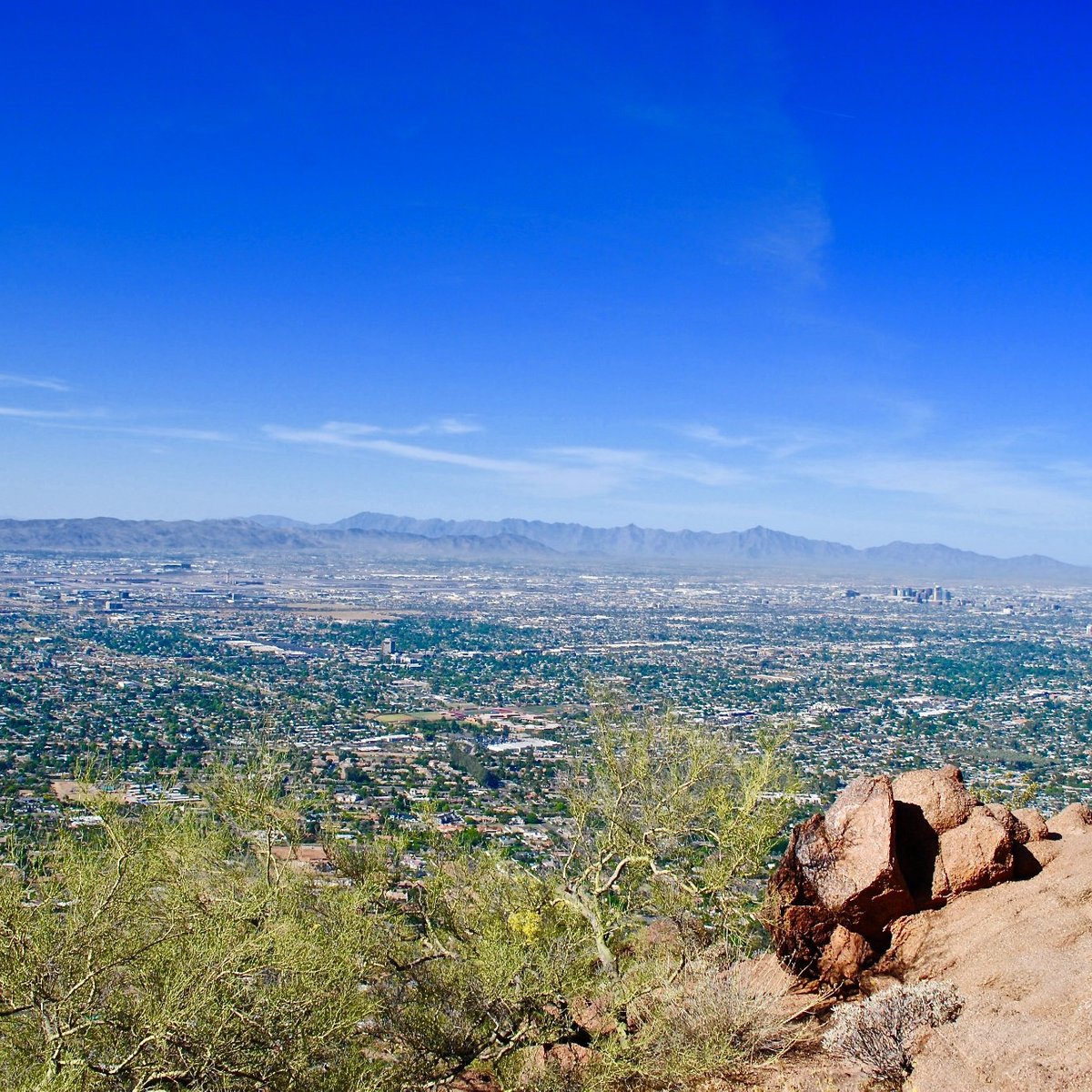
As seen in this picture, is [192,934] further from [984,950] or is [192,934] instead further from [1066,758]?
[1066,758]

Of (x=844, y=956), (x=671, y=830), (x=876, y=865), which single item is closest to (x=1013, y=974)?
(x=876, y=865)

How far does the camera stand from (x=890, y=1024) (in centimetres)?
803

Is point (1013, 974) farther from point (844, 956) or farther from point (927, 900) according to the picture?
point (844, 956)

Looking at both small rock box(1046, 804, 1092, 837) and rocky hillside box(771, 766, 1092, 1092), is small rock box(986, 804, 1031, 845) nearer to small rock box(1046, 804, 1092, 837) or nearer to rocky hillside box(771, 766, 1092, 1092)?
rocky hillside box(771, 766, 1092, 1092)

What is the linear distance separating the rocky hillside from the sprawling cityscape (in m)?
1.61

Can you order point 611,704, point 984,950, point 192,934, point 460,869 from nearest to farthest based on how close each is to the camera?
1. point 192,934
2. point 984,950
3. point 460,869
4. point 611,704

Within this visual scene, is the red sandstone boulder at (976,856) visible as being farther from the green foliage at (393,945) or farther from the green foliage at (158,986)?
the green foliage at (158,986)

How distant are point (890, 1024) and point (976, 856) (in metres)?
3.14

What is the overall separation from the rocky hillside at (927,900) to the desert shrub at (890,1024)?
0.14 metres

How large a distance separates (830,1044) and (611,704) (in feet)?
17.8

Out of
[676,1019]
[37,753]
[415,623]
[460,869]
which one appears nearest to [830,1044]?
[676,1019]

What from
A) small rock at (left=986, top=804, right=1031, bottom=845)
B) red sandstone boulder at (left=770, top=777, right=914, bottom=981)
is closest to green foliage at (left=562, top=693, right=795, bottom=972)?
red sandstone boulder at (left=770, top=777, right=914, bottom=981)

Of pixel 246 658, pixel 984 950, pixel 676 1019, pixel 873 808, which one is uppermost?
pixel 873 808

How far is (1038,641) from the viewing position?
88625 millimetres
